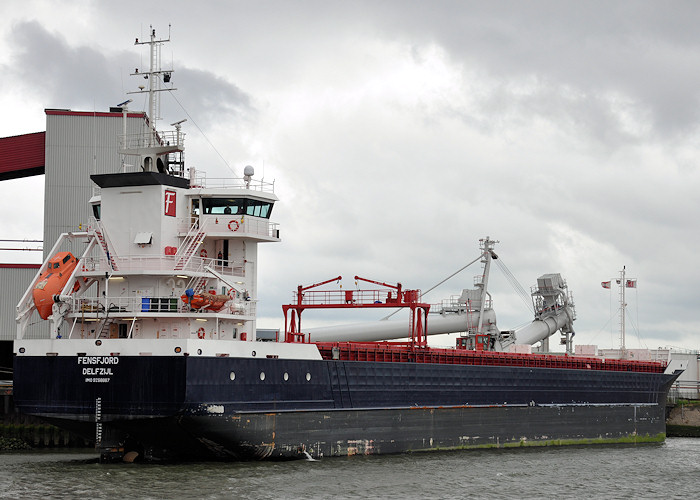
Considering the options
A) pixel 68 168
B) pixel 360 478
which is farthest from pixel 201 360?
pixel 68 168

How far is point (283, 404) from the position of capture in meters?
29.2

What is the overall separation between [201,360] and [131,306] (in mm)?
3918

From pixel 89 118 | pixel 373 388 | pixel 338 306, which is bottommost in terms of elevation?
pixel 373 388

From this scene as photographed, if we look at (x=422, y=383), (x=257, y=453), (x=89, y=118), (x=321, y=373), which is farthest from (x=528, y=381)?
(x=89, y=118)

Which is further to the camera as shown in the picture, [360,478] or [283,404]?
[283,404]

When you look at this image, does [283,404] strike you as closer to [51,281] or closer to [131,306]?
[131,306]

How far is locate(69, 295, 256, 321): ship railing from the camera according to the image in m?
28.9

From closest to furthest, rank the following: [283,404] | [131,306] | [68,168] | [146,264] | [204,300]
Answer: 1. [204,300]
2. [283,404]
3. [131,306]
4. [146,264]
5. [68,168]

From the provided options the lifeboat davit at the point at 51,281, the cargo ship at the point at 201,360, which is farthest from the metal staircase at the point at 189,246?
the lifeboat davit at the point at 51,281

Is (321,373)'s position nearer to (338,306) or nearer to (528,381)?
(338,306)

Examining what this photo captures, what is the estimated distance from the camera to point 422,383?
1353 inches

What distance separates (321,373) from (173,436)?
17.3 feet

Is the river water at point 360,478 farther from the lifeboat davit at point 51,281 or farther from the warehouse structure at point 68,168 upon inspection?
the warehouse structure at point 68,168

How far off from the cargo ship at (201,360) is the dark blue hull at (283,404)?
0.15ft
